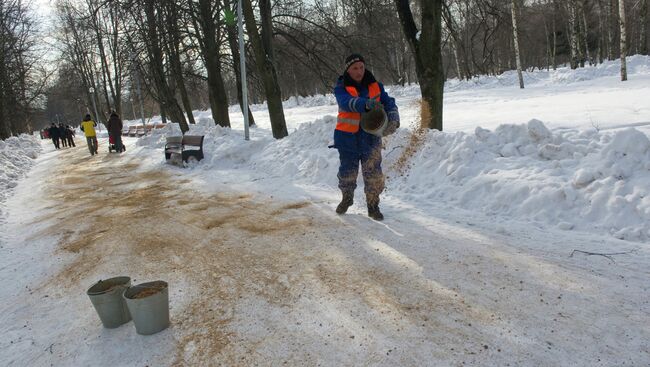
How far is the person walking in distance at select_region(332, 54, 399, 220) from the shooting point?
4523mm

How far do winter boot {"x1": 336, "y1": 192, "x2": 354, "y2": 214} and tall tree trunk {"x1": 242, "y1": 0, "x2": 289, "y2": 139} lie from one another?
6682 millimetres

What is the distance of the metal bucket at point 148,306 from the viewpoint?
9.05ft

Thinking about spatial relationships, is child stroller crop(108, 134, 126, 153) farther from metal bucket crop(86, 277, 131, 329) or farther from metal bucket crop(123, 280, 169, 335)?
metal bucket crop(123, 280, 169, 335)

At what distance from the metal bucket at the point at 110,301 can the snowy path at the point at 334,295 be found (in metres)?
0.10

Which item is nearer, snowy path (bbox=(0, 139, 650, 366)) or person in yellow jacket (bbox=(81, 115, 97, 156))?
snowy path (bbox=(0, 139, 650, 366))

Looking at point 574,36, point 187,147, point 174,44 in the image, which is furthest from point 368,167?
point 574,36

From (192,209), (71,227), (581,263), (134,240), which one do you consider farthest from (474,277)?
(71,227)

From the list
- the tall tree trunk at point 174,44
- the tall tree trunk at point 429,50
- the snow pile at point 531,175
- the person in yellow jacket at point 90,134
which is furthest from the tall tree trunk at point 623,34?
the person in yellow jacket at point 90,134

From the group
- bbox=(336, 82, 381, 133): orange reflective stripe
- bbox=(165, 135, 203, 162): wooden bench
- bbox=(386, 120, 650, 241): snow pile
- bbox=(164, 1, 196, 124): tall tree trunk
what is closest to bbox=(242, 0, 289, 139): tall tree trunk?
bbox=(165, 135, 203, 162): wooden bench

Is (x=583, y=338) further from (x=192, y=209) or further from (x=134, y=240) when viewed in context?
(x=192, y=209)

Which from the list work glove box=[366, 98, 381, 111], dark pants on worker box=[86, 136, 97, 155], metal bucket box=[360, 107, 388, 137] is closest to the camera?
work glove box=[366, 98, 381, 111]

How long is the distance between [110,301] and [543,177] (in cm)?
437

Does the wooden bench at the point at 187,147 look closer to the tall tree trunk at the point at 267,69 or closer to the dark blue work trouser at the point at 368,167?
the tall tree trunk at the point at 267,69

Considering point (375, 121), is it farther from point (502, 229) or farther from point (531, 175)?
point (531, 175)
